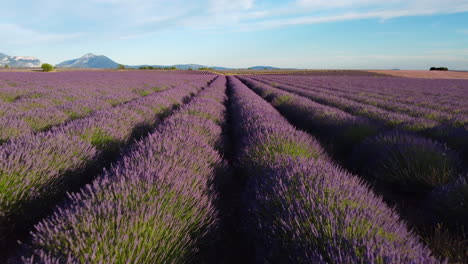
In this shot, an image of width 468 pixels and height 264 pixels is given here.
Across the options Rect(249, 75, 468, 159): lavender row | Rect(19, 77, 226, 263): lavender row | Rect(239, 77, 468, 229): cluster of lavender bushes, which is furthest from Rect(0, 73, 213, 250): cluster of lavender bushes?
Rect(249, 75, 468, 159): lavender row

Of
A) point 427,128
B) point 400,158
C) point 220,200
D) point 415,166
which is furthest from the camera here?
point 427,128

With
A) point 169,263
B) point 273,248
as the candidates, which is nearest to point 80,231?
point 169,263

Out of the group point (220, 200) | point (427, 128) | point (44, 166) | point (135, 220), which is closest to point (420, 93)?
point (427, 128)

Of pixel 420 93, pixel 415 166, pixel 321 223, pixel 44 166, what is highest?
pixel 321 223

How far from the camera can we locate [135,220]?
4.73 feet

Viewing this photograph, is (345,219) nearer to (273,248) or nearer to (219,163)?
(273,248)

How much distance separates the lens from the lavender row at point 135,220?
50.3 inches

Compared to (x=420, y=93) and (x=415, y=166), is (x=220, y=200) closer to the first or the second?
(x=415, y=166)

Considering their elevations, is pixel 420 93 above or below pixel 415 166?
below

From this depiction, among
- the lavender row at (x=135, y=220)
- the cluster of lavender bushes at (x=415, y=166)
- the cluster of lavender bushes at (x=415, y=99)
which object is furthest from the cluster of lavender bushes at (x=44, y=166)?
the cluster of lavender bushes at (x=415, y=99)

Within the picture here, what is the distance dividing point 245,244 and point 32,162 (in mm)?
2178

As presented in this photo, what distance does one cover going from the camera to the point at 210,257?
1926mm

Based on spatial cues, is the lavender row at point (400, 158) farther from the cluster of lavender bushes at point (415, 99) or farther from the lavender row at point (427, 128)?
the cluster of lavender bushes at point (415, 99)

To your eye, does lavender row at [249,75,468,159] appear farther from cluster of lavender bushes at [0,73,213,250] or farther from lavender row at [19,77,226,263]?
cluster of lavender bushes at [0,73,213,250]
